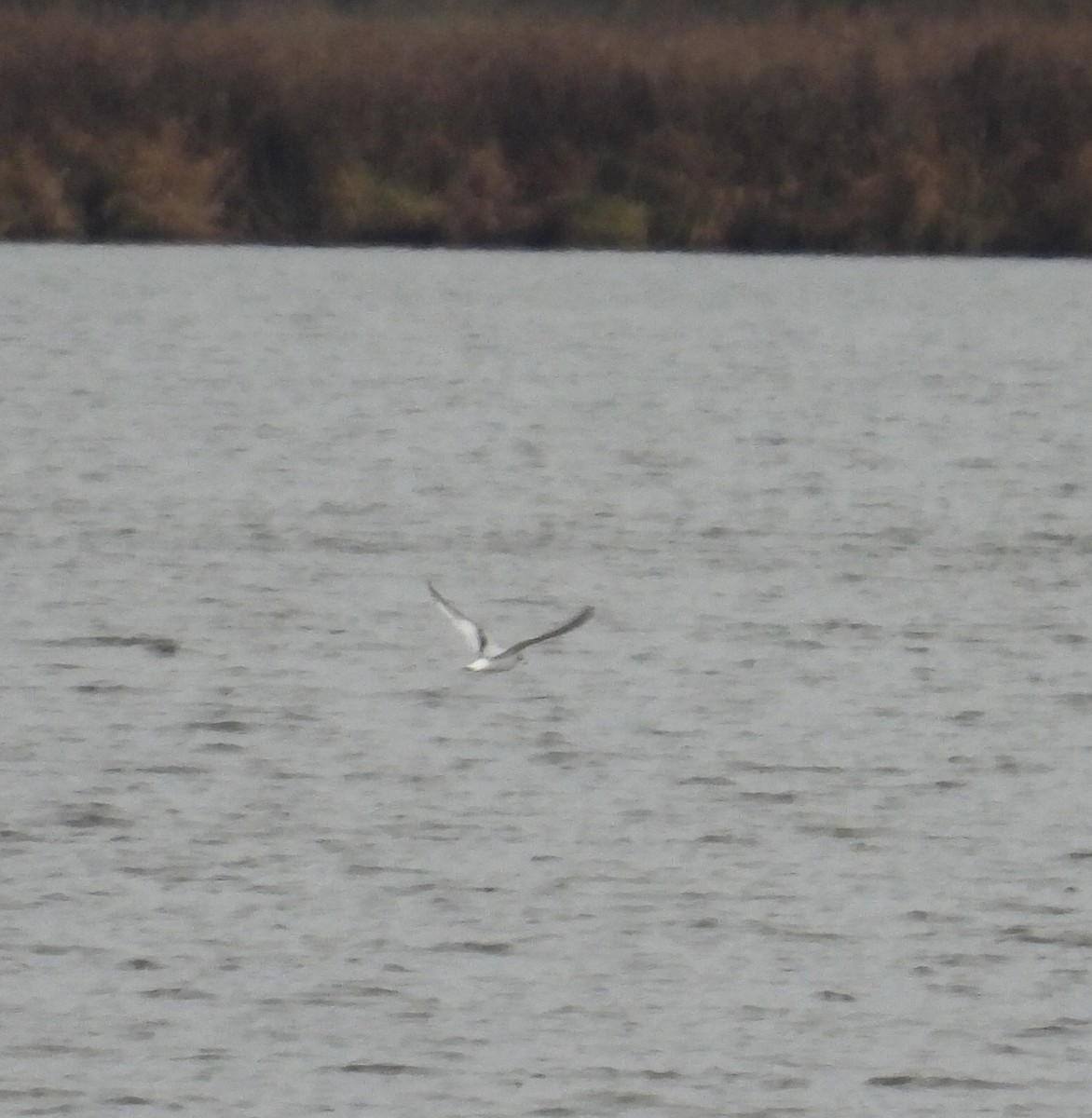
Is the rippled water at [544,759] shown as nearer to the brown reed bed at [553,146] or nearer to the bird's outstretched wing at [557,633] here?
the bird's outstretched wing at [557,633]

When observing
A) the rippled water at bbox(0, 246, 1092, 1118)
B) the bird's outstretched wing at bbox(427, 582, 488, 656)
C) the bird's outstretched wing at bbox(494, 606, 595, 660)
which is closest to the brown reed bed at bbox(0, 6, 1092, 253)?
the rippled water at bbox(0, 246, 1092, 1118)

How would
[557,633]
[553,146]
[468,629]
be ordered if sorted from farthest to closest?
[553,146] < [468,629] < [557,633]

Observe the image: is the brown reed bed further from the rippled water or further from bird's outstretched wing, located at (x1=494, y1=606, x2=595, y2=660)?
bird's outstretched wing, located at (x1=494, y1=606, x2=595, y2=660)

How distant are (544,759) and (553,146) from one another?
2274cm

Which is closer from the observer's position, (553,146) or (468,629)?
(468,629)

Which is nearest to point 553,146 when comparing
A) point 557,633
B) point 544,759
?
point 544,759

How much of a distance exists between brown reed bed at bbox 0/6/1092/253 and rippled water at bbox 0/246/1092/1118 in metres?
7.43

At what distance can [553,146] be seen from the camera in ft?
118

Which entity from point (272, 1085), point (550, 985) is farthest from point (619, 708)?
point (272, 1085)

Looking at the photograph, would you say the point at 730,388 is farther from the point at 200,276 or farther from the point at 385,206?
the point at 200,276

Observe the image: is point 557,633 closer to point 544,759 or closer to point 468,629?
point 468,629

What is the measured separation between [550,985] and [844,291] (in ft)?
96.3

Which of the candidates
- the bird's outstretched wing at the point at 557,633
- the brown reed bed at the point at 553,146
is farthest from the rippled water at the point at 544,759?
the brown reed bed at the point at 553,146

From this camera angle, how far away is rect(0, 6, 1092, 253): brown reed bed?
3544 cm
